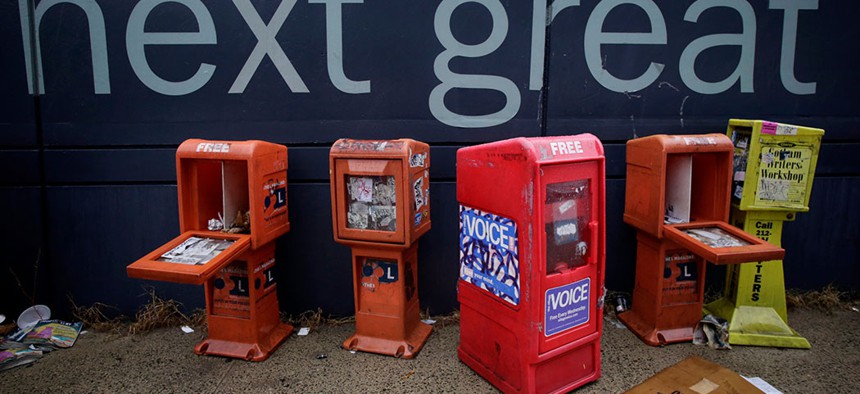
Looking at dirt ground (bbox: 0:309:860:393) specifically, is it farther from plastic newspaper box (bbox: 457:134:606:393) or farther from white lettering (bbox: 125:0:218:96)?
white lettering (bbox: 125:0:218:96)

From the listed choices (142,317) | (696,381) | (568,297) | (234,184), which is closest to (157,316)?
(142,317)

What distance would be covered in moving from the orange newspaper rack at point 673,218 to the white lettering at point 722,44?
2.35 ft

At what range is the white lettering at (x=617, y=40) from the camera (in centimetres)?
423

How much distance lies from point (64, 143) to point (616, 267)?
469 centimetres

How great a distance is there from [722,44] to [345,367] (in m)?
A: 3.91

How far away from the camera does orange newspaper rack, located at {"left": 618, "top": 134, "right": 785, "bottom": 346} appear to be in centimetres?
370

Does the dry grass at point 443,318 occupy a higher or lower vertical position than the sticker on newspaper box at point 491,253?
lower

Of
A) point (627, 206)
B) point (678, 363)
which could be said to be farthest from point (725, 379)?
point (627, 206)

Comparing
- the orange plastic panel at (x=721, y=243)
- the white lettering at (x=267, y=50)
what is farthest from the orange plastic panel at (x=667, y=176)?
the white lettering at (x=267, y=50)

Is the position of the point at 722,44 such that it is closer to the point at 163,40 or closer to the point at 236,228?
the point at 236,228

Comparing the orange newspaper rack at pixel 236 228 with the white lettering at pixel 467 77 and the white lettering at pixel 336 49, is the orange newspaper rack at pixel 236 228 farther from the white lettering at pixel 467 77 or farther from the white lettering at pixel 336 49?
the white lettering at pixel 467 77

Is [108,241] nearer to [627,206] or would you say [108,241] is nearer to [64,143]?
[64,143]

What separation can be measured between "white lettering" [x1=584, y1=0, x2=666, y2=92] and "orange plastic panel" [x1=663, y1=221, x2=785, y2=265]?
1.27m

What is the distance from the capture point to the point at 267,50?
13.8 ft
